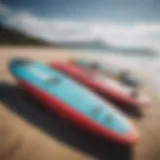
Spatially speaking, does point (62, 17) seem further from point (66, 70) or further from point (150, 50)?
point (150, 50)

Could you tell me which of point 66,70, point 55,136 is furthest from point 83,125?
point 66,70

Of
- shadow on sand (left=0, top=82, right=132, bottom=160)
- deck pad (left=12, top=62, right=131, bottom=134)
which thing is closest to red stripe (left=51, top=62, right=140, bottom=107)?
deck pad (left=12, top=62, right=131, bottom=134)

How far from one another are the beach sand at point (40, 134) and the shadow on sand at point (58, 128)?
10mm

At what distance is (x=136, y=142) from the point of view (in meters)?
1.23

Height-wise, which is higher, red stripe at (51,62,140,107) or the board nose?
red stripe at (51,62,140,107)

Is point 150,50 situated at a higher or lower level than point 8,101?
higher

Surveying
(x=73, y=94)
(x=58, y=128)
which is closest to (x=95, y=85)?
(x=73, y=94)

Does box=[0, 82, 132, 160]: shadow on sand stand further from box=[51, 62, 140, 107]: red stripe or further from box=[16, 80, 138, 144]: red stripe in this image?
box=[51, 62, 140, 107]: red stripe

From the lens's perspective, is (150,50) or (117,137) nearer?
(117,137)

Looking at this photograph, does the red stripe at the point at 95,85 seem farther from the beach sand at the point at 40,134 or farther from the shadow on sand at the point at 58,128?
the shadow on sand at the point at 58,128

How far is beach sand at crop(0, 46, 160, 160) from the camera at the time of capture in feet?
4.05

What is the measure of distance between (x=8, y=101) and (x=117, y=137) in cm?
41

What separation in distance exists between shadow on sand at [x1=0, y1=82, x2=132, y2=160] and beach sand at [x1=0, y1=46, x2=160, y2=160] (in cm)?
1

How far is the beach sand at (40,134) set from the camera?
4.05ft
